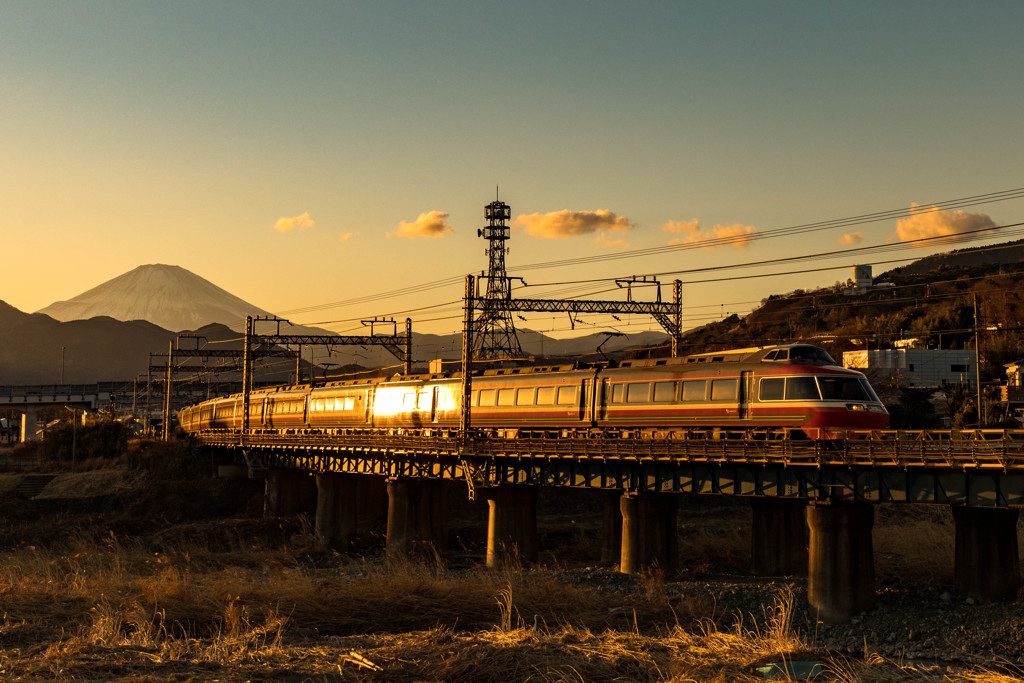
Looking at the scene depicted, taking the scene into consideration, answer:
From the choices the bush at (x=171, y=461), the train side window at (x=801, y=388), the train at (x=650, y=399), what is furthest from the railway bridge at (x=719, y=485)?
the bush at (x=171, y=461)

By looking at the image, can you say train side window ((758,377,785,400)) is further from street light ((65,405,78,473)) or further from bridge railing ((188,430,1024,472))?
street light ((65,405,78,473))

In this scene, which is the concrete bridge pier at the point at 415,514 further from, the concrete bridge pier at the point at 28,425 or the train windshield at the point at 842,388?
the concrete bridge pier at the point at 28,425

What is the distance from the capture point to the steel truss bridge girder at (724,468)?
31.0 meters

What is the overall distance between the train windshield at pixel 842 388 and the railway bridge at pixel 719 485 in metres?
1.81

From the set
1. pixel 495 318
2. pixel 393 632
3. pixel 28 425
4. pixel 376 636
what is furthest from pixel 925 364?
pixel 28 425

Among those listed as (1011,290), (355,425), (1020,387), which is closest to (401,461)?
(355,425)

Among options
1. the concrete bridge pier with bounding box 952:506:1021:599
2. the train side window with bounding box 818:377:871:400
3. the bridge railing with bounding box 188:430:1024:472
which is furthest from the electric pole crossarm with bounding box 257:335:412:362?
the concrete bridge pier with bounding box 952:506:1021:599

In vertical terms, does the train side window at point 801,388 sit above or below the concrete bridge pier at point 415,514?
above

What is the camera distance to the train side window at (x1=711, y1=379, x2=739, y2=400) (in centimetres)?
3949

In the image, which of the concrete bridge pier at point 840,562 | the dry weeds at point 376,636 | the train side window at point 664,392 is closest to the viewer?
the dry weeds at point 376,636

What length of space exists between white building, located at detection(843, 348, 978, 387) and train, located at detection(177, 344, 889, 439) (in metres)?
64.5

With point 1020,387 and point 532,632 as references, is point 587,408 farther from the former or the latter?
point 1020,387

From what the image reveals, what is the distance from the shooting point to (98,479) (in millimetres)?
79812

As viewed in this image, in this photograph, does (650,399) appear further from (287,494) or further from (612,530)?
(287,494)
